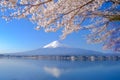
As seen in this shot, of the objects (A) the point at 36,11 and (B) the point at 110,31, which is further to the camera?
(B) the point at 110,31

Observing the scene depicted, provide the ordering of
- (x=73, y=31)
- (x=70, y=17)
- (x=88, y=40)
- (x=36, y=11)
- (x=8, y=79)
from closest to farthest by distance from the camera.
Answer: (x=36, y=11) < (x=70, y=17) < (x=73, y=31) < (x=88, y=40) < (x=8, y=79)

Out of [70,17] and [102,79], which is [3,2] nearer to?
[70,17]

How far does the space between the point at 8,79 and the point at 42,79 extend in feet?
15.6

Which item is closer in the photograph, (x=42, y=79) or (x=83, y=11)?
(x=83, y=11)

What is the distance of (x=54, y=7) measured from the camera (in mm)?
5781

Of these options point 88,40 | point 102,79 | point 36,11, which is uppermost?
point 36,11

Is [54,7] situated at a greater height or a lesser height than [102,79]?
greater

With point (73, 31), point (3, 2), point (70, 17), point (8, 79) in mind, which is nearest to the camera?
point (3, 2)

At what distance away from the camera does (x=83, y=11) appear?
246 inches

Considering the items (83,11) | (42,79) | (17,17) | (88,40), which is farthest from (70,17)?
(42,79)

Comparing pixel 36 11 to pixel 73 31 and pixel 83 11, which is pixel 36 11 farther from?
pixel 73 31

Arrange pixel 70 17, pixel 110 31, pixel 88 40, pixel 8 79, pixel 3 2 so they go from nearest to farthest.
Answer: pixel 3 2 → pixel 70 17 → pixel 110 31 → pixel 88 40 → pixel 8 79

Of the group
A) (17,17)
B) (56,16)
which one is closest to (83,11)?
(56,16)

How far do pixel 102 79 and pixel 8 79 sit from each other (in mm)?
13483
